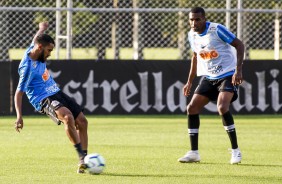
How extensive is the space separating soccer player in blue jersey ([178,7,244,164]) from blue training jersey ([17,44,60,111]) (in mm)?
2059

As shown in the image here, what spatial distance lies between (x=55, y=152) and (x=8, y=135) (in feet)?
9.19

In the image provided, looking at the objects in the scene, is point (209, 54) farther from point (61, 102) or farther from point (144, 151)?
point (61, 102)

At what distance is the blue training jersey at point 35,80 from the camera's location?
11.2 m

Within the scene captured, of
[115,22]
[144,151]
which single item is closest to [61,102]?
[144,151]

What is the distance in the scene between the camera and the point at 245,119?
63.9 feet

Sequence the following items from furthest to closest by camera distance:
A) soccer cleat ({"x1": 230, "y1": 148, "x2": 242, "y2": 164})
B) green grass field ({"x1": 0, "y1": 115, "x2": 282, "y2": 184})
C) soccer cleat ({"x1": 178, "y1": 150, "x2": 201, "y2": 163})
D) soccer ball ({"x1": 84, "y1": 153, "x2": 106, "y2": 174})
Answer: soccer cleat ({"x1": 178, "y1": 150, "x2": 201, "y2": 163}), soccer cleat ({"x1": 230, "y1": 148, "x2": 242, "y2": 164}), soccer ball ({"x1": 84, "y1": 153, "x2": 106, "y2": 174}), green grass field ({"x1": 0, "y1": 115, "x2": 282, "y2": 184})

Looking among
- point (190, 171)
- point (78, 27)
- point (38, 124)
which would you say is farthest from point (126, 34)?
point (190, 171)

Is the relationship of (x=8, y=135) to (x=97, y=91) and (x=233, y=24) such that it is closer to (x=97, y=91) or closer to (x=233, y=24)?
(x=97, y=91)

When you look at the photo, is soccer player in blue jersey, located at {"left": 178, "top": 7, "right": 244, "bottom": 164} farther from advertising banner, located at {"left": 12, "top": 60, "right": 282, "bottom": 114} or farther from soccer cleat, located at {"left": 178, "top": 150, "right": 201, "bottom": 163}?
advertising banner, located at {"left": 12, "top": 60, "right": 282, "bottom": 114}

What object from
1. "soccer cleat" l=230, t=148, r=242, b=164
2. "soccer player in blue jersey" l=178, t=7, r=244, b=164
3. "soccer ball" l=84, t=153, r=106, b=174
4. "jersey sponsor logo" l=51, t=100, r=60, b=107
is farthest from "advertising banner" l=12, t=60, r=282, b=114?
"soccer ball" l=84, t=153, r=106, b=174

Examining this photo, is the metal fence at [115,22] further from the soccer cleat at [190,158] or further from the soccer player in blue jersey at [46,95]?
the soccer player in blue jersey at [46,95]

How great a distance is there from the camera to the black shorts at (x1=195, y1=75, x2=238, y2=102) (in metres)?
12.4

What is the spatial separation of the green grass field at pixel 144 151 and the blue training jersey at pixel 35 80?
90 cm

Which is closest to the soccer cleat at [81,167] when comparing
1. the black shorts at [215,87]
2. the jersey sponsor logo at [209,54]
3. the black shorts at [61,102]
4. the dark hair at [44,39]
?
the black shorts at [61,102]
